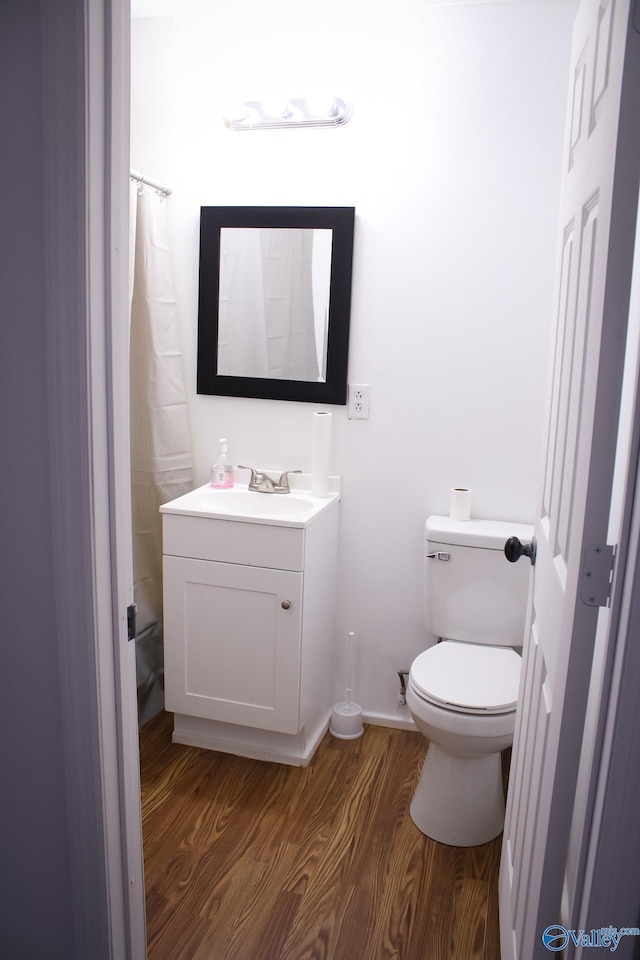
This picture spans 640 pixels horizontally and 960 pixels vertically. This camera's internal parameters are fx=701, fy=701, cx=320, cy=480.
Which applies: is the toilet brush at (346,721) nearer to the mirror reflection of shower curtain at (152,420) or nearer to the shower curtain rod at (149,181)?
the mirror reflection of shower curtain at (152,420)

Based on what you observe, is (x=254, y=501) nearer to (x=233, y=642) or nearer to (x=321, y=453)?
(x=321, y=453)

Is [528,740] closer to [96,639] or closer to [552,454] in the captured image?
[552,454]

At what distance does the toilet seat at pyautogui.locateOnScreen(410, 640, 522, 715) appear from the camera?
193cm

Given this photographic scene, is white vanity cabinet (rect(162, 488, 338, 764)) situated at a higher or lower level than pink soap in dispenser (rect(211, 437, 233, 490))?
lower

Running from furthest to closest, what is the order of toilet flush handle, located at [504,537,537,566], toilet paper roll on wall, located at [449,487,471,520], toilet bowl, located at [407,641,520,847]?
toilet paper roll on wall, located at [449,487,471,520]
toilet bowl, located at [407,641,520,847]
toilet flush handle, located at [504,537,537,566]

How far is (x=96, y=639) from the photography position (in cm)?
109

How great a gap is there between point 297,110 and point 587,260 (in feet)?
5.04

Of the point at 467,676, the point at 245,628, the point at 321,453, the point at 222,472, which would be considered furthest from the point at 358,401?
the point at 467,676

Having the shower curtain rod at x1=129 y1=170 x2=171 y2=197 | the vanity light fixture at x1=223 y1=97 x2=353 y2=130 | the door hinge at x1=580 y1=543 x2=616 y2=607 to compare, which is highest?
the vanity light fixture at x1=223 y1=97 x2=353 y2=130

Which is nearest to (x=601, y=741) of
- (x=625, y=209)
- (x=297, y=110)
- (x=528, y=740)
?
→ (x=528, y=740)

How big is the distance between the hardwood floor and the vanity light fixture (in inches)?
85.3

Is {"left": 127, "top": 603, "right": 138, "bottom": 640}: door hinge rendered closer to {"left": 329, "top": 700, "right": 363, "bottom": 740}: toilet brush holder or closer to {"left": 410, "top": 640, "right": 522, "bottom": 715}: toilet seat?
{"left": 410, "top": 640, "right": 522, "bottom": 715}: toilet seat

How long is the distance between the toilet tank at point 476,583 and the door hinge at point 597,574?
129 cm

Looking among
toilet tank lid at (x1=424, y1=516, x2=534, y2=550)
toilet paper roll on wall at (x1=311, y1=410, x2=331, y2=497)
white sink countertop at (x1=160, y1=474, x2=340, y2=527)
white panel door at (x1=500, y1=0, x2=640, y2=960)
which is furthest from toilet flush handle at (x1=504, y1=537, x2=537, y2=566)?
toilet paper roll on wall at (x1=311, y1=410, x2=331, y2=497)
